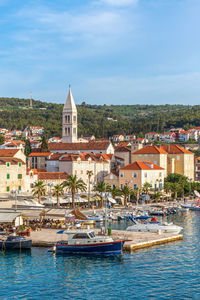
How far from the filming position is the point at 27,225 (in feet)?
166

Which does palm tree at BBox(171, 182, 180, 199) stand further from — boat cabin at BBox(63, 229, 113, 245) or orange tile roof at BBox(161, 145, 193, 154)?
boat cabin at BBox(63, 229, 113, 245)

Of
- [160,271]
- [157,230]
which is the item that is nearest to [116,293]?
[160,271]

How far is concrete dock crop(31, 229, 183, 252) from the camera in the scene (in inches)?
1699

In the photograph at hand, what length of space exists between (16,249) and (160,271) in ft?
47.7

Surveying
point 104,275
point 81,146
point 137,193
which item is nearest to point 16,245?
point 104,275

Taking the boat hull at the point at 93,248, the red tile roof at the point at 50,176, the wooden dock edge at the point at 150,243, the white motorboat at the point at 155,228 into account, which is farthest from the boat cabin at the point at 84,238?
the red tile roof at the point at 50,176

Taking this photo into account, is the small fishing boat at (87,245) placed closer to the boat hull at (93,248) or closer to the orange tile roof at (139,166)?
the boat hull at (93,248)

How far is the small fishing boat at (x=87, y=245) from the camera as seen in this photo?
4106 centimetres

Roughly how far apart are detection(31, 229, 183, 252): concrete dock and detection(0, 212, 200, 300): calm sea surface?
1178 mm

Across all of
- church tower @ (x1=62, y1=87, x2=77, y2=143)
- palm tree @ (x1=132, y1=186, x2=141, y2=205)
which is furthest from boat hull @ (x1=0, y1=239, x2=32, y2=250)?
church tower @ (x1=62, y1=87, x2=77, y2=143)

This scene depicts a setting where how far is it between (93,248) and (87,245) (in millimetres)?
625

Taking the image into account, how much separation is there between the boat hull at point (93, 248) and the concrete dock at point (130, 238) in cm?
143

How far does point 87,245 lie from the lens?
136ft

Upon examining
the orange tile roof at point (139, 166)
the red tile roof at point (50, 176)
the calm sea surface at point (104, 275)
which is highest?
the orange tile roof at point (139, 166)
